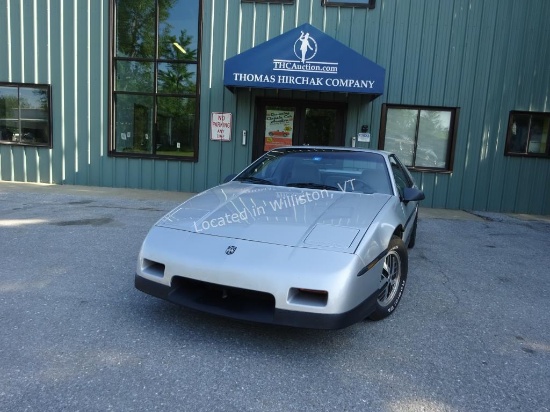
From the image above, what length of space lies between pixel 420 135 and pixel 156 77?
20.6ft

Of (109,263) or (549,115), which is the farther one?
(549,115)

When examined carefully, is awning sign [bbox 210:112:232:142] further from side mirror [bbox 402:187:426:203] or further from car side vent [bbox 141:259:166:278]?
car side vent [bbox 141:259:166:278]

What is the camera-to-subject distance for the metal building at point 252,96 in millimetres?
9344

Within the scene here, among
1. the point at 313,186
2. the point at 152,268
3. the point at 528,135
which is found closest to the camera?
the point at 152,268

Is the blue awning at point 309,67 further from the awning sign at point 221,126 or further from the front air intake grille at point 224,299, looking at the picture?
the front air intake grille at point 224,299

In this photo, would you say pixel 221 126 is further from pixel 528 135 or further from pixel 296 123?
pixel 528 135

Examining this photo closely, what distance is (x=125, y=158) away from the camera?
10.1 meters

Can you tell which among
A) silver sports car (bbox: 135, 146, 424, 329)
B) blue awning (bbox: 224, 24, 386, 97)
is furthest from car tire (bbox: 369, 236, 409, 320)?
blue awning (bbox: 224, 24, 386, 97)

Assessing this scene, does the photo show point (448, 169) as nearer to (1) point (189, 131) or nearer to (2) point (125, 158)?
(1) point (189, 131)

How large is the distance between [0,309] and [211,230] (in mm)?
1798

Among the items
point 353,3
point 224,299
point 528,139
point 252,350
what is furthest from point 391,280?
point 528,139

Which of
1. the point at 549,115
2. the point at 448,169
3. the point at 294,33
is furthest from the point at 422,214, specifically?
the point at 294,33

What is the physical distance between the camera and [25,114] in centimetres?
1031

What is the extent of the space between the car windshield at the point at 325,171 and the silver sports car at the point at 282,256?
20 cm
